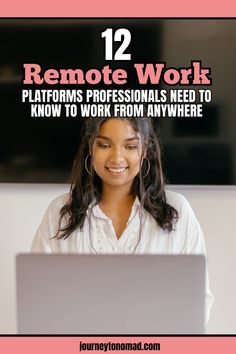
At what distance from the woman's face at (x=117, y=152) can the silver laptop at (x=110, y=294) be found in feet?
1.02

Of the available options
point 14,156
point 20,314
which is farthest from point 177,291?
point 14,156

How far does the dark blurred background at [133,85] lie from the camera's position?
4.80 feet

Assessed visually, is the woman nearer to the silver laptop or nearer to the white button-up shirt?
the white button-up shirt

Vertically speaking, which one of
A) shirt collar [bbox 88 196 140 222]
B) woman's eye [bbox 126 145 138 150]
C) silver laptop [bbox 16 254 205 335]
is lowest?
silver laptop [bbox 16 254 205 335]

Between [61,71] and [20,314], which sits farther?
[61,71]

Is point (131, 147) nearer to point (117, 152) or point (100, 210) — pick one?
point (117, 152)

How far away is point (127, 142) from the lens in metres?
1.42

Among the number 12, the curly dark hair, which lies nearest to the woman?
the curly dark hair

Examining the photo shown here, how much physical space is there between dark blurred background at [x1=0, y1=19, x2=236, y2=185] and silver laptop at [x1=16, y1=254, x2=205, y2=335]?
424 mm

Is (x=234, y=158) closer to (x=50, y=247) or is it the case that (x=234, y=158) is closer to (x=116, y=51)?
(x=116, y=51)

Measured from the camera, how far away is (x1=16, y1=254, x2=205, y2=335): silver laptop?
3.57 ft

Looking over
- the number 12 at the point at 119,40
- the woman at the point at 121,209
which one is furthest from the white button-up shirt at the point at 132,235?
the number 12 at the point at 119,40

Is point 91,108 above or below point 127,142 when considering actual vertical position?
above

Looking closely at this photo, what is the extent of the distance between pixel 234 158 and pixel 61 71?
599mm
